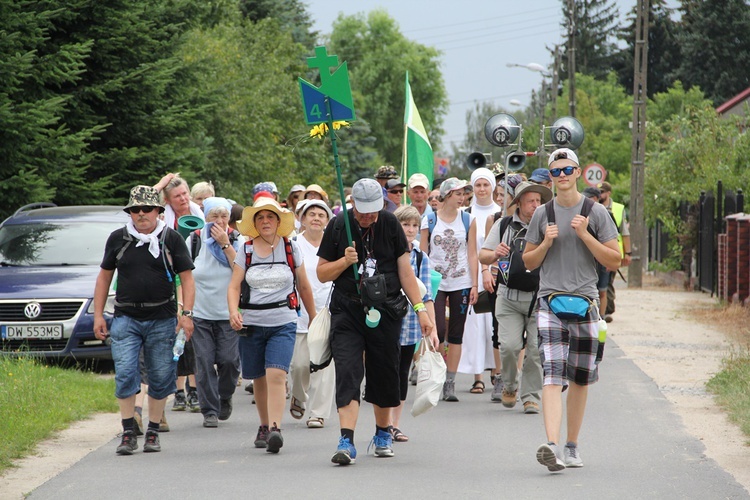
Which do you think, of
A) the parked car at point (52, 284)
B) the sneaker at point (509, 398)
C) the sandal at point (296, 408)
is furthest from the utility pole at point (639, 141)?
the sandal at point (296, 408)

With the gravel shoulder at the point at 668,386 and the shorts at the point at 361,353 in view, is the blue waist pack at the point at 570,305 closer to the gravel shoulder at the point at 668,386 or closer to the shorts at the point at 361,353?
the shorts at the point at 361,353

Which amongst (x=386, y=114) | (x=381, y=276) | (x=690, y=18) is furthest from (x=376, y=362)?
(x=386, y=114)

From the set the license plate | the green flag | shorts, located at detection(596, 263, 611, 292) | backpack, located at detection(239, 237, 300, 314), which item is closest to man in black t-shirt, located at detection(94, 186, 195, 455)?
backpack, located at detection(239, 237, 300, 314)

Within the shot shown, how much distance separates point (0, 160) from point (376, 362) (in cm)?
1027

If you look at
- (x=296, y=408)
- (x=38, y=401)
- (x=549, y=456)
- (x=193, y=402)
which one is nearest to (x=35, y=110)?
(x=193, y=402)

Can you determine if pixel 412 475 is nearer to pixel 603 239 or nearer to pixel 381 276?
pixel 381 276

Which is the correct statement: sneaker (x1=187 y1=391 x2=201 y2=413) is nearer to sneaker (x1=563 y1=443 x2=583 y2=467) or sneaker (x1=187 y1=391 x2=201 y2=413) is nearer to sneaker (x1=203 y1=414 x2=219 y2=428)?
sneaker (x1=203 y1=414 x2=219 y2=428)

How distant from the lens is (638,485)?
7453mm

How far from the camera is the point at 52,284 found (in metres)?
13.2

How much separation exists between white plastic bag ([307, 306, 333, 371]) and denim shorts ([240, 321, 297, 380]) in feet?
1.40

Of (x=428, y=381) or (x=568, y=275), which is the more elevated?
(x=568, y=275)

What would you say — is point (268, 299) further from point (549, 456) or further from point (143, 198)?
point (549, 456)

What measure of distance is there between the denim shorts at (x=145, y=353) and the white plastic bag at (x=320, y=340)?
1144 mm

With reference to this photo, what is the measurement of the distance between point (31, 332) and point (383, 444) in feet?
18.2
